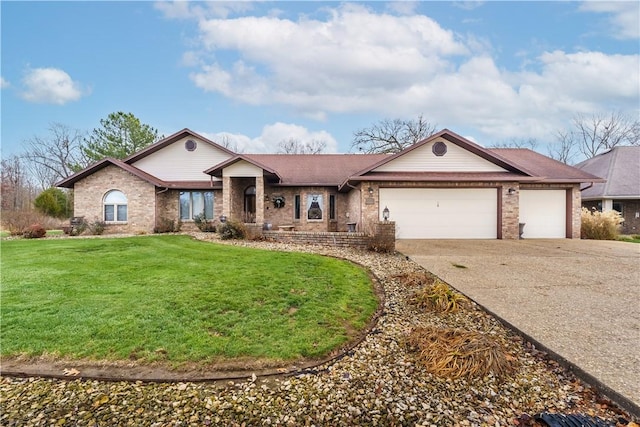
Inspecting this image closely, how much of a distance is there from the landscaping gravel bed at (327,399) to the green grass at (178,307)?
1.64ft

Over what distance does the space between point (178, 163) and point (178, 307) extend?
1459 centimetres

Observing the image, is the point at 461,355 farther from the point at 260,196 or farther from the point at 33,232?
the point at 33,232

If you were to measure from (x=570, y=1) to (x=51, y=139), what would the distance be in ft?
145

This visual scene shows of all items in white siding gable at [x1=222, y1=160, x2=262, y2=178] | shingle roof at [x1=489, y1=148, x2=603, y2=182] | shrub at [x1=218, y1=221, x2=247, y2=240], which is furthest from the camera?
white siding gable at [x1=222, y1=160, x2=262, y2=178]

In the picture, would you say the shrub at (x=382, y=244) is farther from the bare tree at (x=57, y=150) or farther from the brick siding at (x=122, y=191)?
the bare tree at (x=57, y=150)

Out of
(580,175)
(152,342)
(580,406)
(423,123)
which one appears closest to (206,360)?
(152,342)

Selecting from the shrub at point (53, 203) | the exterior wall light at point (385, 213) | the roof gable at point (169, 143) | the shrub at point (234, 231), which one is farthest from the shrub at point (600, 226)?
the shrub at point (53, 203)

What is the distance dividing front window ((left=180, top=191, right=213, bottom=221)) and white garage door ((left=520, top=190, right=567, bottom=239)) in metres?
16.1

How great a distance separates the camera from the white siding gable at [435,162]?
14.5 metres

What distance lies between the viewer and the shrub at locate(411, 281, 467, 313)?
5234 mm

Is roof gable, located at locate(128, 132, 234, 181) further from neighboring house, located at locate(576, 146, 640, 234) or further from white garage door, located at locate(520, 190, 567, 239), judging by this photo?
neighboring house, located at locate(576, 146, 640, 234)

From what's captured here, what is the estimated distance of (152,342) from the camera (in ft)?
12.7

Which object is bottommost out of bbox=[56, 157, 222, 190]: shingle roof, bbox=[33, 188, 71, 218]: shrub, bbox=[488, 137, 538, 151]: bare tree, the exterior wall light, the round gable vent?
the exterior wall light

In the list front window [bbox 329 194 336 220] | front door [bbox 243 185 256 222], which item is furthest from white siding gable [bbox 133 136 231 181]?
front window [bbox 329 194 336 220]
